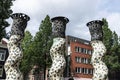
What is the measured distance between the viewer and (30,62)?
26562 millimetres

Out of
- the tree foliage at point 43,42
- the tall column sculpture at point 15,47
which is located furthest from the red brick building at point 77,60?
the tall column sculpture at point 15,47

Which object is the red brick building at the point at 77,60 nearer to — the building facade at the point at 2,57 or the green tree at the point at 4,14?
the building facade at the point at 2,57

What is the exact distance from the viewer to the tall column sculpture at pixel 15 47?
34.2 ft

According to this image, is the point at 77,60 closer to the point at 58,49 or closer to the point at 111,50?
the point at 111,50

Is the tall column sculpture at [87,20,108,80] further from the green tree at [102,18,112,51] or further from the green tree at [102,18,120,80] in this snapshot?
the green tree at [102,18,112,51]

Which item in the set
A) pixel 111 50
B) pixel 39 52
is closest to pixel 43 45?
pixel 39 52

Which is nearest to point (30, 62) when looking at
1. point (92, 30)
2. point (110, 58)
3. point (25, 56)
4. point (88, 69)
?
point (25, 56)

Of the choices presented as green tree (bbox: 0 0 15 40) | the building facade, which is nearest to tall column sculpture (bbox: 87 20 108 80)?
green tree (bbox: 0 0 15 40)

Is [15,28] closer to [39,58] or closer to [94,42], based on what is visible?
[94,42]

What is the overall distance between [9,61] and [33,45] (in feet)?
Result: 52.6

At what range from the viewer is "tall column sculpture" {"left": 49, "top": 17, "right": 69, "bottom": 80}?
34.0 ft

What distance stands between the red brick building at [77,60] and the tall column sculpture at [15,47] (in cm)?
2878

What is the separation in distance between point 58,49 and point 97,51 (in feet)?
7.59

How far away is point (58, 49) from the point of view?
10.8m
